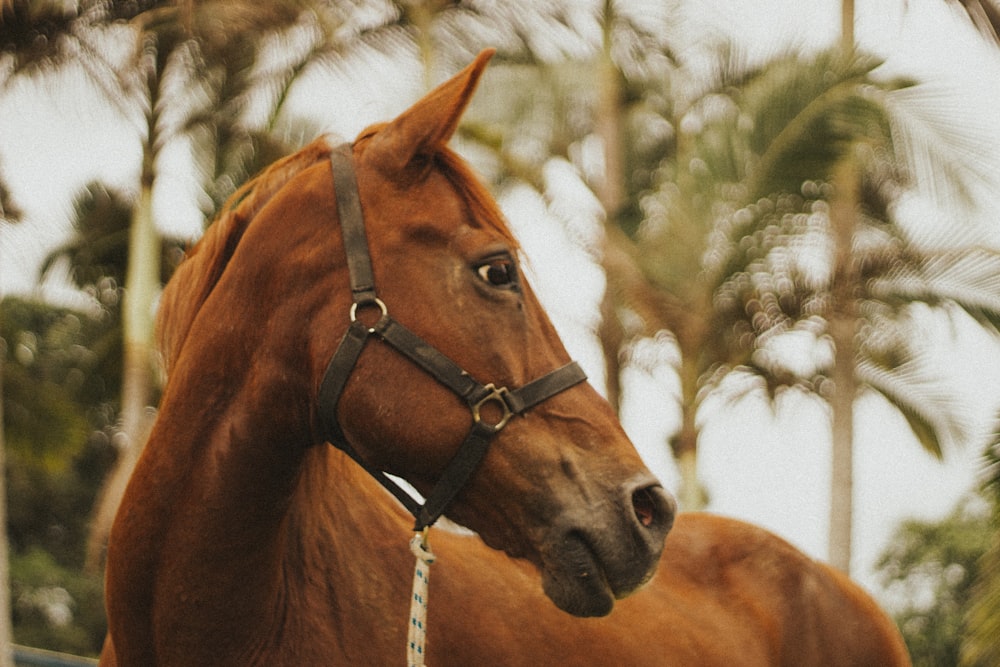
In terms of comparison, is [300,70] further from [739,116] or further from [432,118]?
[432,118]

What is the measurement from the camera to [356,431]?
1.96 metres

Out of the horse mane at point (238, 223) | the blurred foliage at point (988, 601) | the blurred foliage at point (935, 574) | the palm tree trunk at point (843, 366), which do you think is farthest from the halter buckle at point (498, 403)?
the blurred foliage at point (935, 574)

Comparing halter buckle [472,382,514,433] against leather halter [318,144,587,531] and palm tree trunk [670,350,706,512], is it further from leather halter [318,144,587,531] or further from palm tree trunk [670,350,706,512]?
palm tree trunk [670,350,706,512]

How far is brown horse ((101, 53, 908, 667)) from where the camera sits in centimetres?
190

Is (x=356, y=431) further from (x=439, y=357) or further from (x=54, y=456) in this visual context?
(x=54, y=456)

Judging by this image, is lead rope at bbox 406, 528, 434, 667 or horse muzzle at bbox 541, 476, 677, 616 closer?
horse muzzle at bbox 541, 476, 677, 616

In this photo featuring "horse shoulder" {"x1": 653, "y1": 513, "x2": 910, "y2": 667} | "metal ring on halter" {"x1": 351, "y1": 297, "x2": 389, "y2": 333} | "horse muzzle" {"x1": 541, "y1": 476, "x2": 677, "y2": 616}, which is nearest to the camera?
"horse muzzle" {"x1": 541, "y1": 476, "x2": 677, "y2": 616}

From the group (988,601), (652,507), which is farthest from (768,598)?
(988,601)

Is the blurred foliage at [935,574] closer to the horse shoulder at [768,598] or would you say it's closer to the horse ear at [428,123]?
the horse shoulder at [768,598]

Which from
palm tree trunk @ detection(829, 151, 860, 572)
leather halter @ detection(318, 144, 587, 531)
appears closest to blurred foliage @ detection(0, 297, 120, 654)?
palm tree trunk @ detection(829, 151, 860, 572)

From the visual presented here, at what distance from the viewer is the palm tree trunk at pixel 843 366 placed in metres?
10.0

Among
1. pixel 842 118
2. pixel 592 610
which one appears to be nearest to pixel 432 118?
pixel 592 610

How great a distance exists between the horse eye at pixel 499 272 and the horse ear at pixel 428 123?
283 mm

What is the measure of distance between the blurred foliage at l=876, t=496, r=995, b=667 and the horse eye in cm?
1507
